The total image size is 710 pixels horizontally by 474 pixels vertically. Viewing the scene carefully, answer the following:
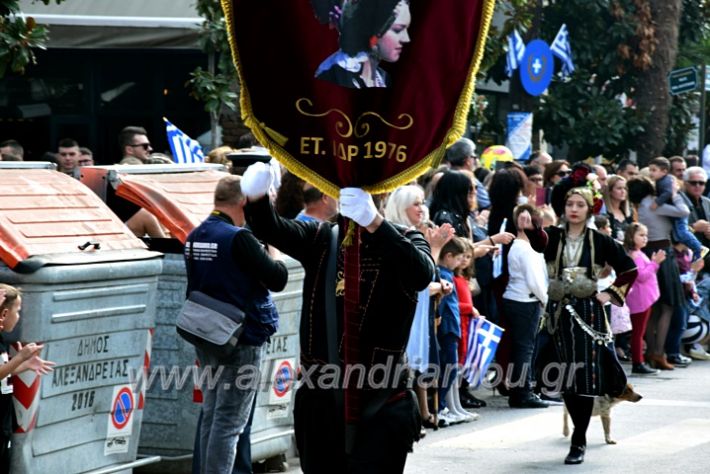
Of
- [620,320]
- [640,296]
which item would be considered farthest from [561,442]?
[640,296]

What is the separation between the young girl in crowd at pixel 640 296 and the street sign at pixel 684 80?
24.2 ft

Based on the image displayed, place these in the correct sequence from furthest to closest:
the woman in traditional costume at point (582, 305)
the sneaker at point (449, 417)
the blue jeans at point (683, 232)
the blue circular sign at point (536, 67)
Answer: the blue circular sign at point (536, 67) < the blue jeans at point (683, 232) < the sneaker at point (449, 417) < the woman in traditional costume at point (582, 305)

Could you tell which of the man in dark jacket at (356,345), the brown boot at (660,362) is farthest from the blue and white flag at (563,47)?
the man in dark jacket at (356,345)

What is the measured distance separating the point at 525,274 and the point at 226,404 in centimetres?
504

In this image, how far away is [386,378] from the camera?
246 inches

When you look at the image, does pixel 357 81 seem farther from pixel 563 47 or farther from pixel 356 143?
pixel 563 47

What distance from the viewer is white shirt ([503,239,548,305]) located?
12383 millimetres

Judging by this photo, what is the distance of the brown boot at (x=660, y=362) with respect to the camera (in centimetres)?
1533

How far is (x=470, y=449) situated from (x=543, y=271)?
2.51 meters

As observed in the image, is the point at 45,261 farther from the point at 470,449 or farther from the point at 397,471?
the point at 470,449

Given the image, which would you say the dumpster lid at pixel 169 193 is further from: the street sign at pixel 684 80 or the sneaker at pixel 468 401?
the street sign at pixel 684 80

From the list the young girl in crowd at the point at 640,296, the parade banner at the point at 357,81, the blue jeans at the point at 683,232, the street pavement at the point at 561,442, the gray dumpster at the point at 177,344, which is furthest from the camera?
the blue jeans at the point at 683,232

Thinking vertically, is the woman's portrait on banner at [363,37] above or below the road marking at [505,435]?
above

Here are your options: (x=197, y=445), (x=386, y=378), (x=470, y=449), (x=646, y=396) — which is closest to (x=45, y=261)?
(x=197, y=445)
